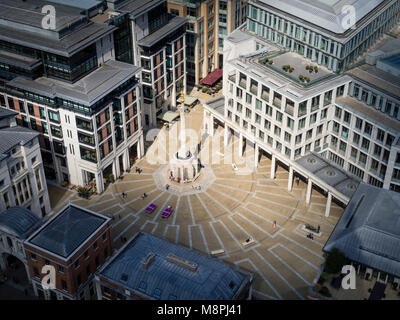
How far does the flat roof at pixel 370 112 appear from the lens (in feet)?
373

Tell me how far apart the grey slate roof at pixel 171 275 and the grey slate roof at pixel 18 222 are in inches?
760

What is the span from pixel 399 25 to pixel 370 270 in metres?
81.0

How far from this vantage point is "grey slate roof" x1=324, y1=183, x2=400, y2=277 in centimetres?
9194

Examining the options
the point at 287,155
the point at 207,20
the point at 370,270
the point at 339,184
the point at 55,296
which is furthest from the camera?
the point at 207,20

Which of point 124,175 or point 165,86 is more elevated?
point 165,86

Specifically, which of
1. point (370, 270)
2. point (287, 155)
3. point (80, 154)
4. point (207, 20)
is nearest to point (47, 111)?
point (80, 154)

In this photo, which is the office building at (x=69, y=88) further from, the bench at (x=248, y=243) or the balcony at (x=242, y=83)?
the bench at (x=248, y=243)

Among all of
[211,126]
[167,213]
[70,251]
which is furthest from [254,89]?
[70,251]

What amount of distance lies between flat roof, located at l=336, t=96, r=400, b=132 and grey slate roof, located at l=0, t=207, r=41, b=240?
7151 centimetres

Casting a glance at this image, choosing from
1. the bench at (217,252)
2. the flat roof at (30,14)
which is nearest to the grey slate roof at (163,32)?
the flat roof at (30,14)

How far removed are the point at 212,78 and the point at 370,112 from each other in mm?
66725

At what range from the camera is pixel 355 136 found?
122m

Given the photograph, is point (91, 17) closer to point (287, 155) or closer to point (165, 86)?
point (165, 86)

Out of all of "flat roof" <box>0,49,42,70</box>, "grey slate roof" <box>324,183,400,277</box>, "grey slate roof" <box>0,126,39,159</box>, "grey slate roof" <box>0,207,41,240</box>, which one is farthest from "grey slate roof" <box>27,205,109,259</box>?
"grey slate roof" <box>324,183,400,277</box>
